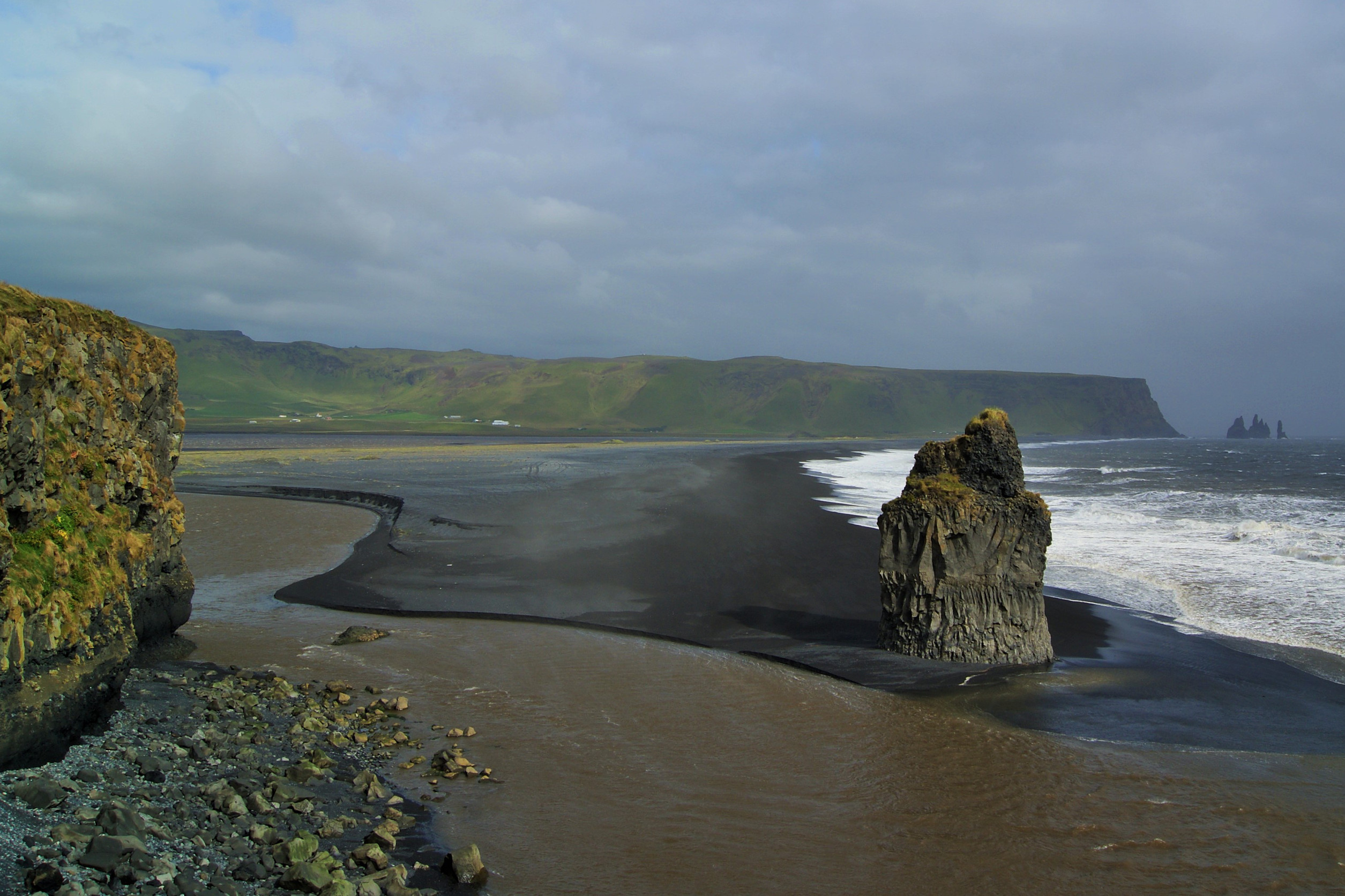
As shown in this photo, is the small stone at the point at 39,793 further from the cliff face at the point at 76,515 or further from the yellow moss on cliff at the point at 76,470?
the yellow moss on cliff at the point at 76,470

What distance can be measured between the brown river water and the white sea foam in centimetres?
731

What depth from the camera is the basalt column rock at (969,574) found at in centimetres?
1048

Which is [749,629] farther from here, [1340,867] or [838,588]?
[1340,867]

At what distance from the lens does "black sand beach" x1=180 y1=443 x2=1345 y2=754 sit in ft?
29.7

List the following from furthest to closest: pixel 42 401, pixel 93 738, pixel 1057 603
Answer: pixel 1057 603, pixel 42 401, pixel 93 738

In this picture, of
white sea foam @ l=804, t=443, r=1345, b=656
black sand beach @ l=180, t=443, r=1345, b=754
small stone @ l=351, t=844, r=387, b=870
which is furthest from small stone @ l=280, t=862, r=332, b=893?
white sea foam @ l=804, t=443, r=1345, b=656

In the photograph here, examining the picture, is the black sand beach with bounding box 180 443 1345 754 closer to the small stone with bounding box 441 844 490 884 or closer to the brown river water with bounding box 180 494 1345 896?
the brown river water with bounding box 180 494 1345 896

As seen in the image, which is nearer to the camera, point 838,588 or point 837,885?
point 837,885

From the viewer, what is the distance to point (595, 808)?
21.4ft

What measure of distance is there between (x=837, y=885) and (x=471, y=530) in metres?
17.0

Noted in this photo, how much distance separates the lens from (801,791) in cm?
691

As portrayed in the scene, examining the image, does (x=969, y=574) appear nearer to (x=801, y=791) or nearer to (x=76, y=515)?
(x=801, y=791)

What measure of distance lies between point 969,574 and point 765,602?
449 cm

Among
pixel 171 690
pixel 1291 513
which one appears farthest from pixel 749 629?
pixel 1291 513
